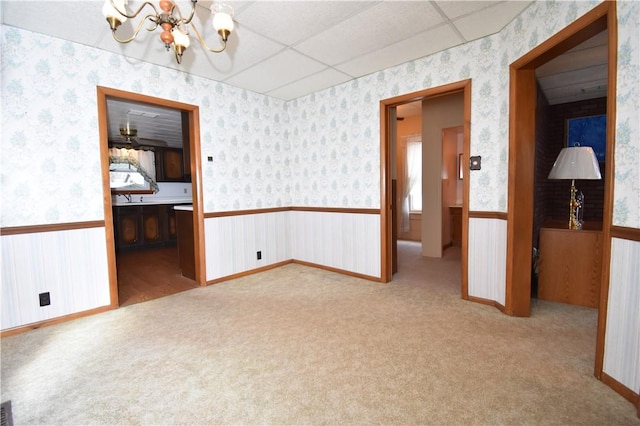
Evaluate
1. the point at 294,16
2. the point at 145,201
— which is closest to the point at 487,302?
the point at 294,16

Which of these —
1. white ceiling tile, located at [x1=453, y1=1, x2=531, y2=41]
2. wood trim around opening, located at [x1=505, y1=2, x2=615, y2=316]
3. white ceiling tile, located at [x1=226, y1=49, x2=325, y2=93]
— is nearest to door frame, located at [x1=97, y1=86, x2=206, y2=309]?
white ceiling tile, located at [x1=226, y1=49, x2=325, y2=93]

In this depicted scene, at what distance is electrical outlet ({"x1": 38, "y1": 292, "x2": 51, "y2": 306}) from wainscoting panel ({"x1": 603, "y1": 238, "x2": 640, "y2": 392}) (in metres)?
4.22

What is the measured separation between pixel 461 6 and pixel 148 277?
15.4ft

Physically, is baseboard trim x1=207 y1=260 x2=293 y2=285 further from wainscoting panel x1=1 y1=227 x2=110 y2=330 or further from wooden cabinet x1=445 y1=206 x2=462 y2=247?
wooden cabinet x1=445 y1=206 x2=462 y2=247

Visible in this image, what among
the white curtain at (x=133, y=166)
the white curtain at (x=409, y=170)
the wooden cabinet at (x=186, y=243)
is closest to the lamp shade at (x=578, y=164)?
the white curtain at (x=409, y=170)

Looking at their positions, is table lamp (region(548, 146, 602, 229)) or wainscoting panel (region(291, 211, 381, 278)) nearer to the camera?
table lamp (region(548, 146, 602, 229))

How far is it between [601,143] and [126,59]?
651cm

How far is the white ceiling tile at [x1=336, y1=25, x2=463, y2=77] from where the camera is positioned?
111 inches

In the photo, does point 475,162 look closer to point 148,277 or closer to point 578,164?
point 578,164

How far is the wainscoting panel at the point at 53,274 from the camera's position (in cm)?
253

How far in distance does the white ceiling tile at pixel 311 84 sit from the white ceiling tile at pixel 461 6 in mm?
1461

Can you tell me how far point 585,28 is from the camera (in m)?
1.89

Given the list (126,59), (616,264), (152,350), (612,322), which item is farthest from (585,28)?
(126,59)

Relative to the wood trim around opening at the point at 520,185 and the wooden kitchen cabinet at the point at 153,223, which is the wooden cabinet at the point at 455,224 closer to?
the wood trim around opening at the point at 520,185
